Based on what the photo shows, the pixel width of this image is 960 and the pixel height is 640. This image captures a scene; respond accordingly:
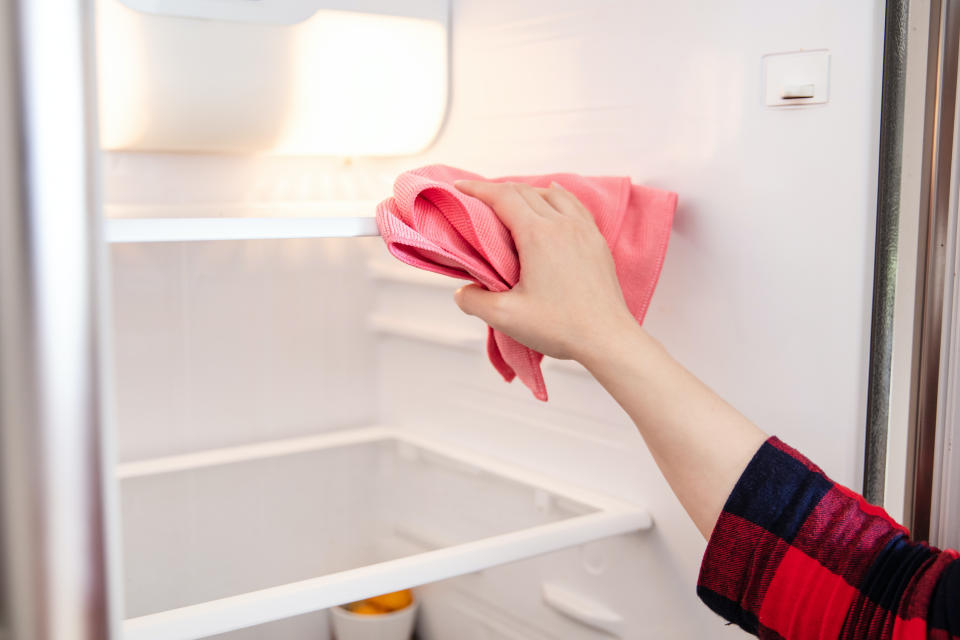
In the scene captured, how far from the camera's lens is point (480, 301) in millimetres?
768

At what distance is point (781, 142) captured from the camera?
85 cm

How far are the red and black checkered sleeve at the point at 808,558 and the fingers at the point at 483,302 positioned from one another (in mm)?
248

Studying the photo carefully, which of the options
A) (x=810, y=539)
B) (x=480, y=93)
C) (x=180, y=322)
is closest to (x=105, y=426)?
(x=810, y=539)

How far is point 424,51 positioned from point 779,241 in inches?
25.7

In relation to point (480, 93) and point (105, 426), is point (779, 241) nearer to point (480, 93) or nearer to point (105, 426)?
point (480, 93)

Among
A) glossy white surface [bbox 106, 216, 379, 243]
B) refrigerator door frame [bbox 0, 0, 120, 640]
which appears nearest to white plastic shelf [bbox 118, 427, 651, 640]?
glossy white surface [bbox 106, 216, 379, 243]

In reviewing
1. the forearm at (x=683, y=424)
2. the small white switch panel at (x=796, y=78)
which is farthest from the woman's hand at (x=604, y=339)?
the small white switch panel at (x=796, y=78)

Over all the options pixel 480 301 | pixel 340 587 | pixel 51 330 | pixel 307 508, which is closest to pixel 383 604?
pixel 307 508

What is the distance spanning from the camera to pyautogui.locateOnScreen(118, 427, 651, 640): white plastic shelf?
1.30 meters

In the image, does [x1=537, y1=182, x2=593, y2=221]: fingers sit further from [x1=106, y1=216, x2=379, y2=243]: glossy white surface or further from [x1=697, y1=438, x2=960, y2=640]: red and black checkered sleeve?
[x1=697, y1=438, x2=960, y2=640]: red and black checkered sleeve

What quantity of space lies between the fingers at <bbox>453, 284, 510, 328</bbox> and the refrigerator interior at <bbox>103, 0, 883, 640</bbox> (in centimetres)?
24

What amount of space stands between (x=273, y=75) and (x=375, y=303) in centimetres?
Result: 52

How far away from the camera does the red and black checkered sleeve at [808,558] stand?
57 cm

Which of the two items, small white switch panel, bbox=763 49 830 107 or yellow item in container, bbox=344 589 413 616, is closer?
Result: small white switch panel, bbox=763 49 830 107
